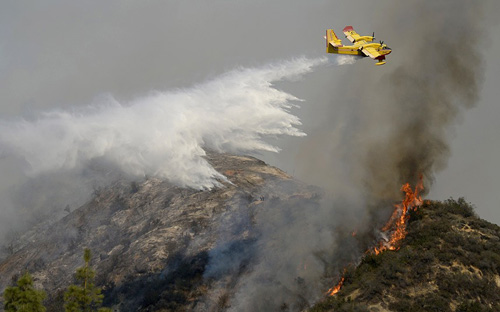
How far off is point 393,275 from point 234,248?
19.9 m

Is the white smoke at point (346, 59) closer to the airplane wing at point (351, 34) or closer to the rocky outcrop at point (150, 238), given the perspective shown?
the airplane wing at point (351, 34)

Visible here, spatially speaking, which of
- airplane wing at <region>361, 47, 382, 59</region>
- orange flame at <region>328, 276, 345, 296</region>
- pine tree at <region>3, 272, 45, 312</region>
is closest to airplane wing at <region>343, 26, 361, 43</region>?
Result: airplane wing at <region>361, 47, 382, 59</region>

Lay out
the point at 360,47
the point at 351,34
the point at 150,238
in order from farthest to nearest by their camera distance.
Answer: the point at 351,34
the point at 360,47
the point at 150,238

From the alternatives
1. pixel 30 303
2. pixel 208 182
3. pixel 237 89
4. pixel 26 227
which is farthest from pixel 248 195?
pixel 26 227

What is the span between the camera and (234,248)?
52.9m

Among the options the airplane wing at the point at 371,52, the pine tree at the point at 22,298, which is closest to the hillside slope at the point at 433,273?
the airplane wing at the point at 371,52

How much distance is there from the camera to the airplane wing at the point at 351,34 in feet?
214

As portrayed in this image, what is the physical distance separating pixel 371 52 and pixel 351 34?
32.0 ft

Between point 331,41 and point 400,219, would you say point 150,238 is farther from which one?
point 331,41

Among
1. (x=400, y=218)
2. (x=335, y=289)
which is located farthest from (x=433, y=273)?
(x=400, y=218)

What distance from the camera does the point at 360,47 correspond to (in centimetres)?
6091

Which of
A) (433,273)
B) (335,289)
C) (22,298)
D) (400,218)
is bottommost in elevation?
(22,298)

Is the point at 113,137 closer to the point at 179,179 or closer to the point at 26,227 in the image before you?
the point at 179,179

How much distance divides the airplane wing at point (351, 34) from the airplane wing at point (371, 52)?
4669mm
